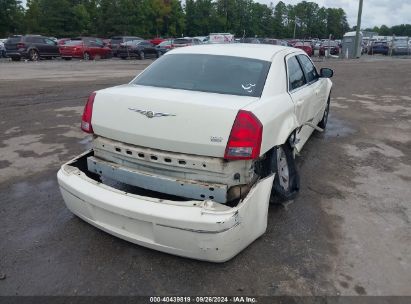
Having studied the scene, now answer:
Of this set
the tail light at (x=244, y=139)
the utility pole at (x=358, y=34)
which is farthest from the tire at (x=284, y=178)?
the utility pole at (x=358, y=34)

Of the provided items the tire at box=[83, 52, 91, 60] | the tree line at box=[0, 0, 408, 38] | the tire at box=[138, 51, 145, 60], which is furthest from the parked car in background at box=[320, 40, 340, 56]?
the tire at box=[83, 52, 91, 60]

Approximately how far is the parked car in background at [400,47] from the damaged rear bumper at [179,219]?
4103cm

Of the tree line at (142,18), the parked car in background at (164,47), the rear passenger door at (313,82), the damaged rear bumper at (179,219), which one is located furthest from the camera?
the tree line at (142,18)

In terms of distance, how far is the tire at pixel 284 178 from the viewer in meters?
3.60

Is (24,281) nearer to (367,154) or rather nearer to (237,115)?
(237,115)

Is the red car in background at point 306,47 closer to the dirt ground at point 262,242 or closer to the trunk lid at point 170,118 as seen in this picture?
the dirt ground at point 262,242

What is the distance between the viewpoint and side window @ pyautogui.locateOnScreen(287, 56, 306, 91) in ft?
13.5

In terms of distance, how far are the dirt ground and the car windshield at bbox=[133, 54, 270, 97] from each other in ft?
4.21

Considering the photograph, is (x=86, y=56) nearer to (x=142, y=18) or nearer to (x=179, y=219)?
(x=179, y=219)

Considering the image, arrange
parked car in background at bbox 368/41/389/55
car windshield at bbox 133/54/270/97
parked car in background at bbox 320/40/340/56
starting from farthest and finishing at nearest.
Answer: parked car in background at bbox 368/41/389/55 < parked car in background at bbox 320/40/340/56 < car windshield at bbox 133/54/270/97

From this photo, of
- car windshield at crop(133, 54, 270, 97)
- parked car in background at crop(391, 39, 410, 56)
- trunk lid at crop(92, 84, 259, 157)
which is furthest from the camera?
parked car in background at crop(391, 39, 410, 56)

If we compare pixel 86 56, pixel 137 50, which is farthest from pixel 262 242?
pixel 137 50

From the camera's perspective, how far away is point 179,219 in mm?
2643

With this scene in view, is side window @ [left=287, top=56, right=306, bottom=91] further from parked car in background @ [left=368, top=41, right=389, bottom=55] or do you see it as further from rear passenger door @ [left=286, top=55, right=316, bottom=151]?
parked car in background @ [left=368, top=41, right=389, bottom=55]
